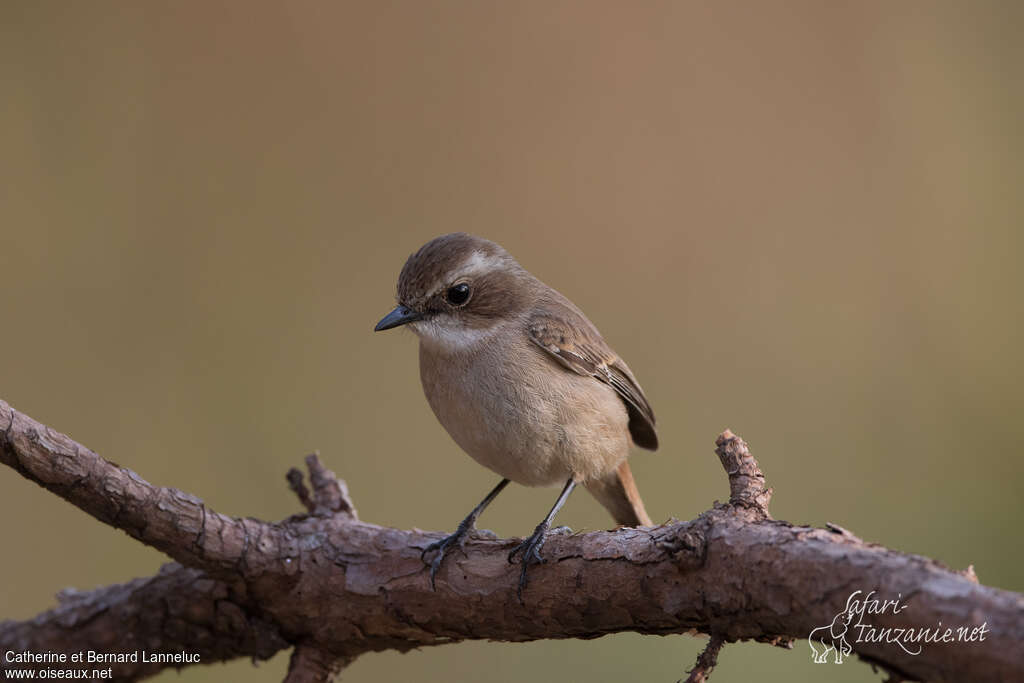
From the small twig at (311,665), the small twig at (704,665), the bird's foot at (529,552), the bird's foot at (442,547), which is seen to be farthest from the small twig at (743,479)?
the small twig at (311,665)

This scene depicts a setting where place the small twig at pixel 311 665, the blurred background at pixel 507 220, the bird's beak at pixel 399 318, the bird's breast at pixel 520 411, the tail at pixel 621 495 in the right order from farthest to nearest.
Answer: the blurred background at pixel 507 220 → the tail at pixel 621 495 → the bird's beak at pixel 399 318 → the bird's breast at pixel 520 411 → the small twig at pixel 311 665

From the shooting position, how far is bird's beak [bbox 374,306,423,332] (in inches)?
145

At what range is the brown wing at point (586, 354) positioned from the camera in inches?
150

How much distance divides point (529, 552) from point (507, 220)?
10.6 ft

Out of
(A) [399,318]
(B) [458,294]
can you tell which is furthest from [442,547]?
(B) [458,294]

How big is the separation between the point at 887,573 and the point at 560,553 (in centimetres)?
114

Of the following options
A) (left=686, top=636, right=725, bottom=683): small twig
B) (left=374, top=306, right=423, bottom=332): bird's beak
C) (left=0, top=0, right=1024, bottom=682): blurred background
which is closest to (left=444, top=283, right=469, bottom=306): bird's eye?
(left=374, top=306, right=423, bottom=332): bird's beak

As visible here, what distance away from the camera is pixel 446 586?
319 cm

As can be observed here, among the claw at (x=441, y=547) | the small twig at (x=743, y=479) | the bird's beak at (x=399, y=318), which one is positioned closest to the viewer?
the small twig at (x=743, y=479)

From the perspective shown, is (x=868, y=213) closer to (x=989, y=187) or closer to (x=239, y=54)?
(x=989, y=187)

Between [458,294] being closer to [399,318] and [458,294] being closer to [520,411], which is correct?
[399,318]

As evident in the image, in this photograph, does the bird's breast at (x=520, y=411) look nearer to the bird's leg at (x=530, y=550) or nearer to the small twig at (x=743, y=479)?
the bird's leg at (x=530, y=550)

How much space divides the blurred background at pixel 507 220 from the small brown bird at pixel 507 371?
1626 millimetres

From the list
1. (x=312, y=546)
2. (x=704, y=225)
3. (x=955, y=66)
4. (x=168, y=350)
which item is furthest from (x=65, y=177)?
(x=955, y=66)
